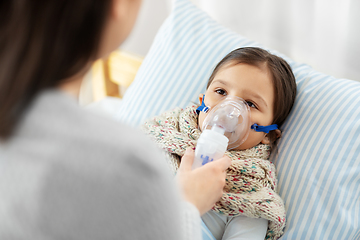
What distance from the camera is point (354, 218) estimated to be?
106 centimetres

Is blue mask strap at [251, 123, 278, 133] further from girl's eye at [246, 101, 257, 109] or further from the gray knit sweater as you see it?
the gray knit sweater

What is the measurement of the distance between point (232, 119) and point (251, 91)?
6.0 inches

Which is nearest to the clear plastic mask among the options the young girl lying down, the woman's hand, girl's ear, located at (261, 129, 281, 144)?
the young girl lying down

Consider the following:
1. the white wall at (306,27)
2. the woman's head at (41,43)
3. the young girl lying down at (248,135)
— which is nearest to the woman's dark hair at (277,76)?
the young girl lying down at (248,135)

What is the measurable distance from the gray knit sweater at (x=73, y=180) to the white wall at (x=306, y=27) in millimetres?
1223

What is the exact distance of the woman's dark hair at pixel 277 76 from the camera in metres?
1.22

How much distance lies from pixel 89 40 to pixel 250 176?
76 cm

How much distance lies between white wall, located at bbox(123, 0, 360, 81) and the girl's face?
1.44ft

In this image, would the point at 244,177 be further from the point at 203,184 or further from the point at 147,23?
the point at 147,23

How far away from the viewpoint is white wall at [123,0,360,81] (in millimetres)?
1374

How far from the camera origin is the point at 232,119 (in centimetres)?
110

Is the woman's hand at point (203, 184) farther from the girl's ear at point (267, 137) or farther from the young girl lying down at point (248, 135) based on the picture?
the girl's ear at point (267, 137)

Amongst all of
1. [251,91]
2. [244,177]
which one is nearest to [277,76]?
[251,91]

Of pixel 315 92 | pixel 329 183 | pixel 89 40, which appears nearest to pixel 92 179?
pixel 89 40
